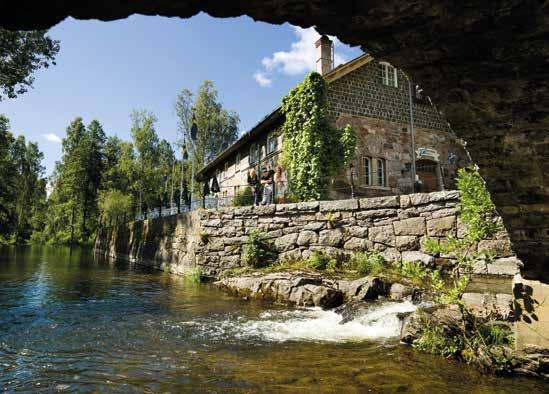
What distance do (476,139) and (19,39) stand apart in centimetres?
1509

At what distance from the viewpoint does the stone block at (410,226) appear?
920 centimetres

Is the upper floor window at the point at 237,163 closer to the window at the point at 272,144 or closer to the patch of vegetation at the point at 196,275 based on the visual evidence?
the window at the point at 272,144

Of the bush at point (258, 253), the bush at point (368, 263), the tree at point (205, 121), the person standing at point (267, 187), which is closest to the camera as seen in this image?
the bush at point (368, 263)

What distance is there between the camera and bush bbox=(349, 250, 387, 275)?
945 cm

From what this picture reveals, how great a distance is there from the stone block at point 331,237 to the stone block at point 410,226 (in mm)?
1616

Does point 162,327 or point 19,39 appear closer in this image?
point 162,327

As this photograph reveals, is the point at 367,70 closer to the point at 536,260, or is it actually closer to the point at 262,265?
the point at 262,265

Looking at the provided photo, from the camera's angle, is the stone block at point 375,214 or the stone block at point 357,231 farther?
the stone block at point 357,231

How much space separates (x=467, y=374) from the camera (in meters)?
4.50

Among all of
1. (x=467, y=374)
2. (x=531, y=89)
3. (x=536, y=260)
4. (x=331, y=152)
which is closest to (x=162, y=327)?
(x=467, y=374)

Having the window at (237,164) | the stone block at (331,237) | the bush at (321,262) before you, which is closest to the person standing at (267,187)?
the stone block at (331,237)

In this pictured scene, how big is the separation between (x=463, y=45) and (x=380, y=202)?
782cm

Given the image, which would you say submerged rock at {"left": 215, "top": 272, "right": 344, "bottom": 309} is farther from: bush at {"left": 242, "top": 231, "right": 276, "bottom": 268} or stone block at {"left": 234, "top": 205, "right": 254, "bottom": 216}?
stone block at {"left": 234, "top": 205, "right": 254, "bottom": 216}

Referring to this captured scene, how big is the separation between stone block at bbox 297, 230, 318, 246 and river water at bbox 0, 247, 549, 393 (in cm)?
291
